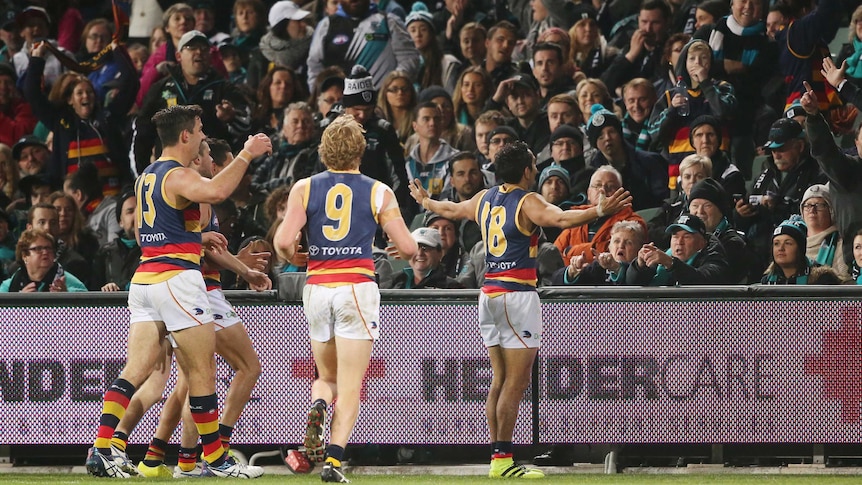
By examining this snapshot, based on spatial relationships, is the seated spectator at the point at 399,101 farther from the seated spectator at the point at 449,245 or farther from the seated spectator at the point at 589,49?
the seated spectator at the point at 449,245

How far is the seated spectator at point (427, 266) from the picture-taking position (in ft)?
35.4

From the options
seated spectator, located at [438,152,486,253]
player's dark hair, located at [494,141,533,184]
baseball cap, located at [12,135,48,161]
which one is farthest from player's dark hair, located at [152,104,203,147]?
baseball cap, located at [12,135,48,161]

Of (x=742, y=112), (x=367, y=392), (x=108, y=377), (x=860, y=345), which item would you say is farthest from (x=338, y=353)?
(x=742, y=112)

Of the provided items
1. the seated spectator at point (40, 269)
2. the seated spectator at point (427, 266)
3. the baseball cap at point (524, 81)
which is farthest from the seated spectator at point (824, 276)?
the seated spectator at point (40, 269)

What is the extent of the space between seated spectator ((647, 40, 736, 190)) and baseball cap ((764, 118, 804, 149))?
2.40 ft

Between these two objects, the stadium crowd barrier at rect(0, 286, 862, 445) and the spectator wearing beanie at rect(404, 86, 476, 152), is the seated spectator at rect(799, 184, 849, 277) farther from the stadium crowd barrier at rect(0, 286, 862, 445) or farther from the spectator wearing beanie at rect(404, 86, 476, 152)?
the spectator wearing beanie at rect(404, 86, 476, 152)

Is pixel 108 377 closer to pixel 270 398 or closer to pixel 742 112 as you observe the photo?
pixel 270 398

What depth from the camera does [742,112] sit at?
41.1 feet

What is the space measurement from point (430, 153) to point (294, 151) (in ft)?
4.74

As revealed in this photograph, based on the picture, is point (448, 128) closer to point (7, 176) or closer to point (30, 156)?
point (30, 156)

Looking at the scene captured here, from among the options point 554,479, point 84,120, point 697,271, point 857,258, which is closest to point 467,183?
point 697,271

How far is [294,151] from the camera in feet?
44.5

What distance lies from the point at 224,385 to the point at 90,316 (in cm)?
111

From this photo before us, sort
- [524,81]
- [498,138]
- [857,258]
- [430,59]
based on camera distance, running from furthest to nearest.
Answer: [430,59] → [524,81] → [498,138] → [857,258]
